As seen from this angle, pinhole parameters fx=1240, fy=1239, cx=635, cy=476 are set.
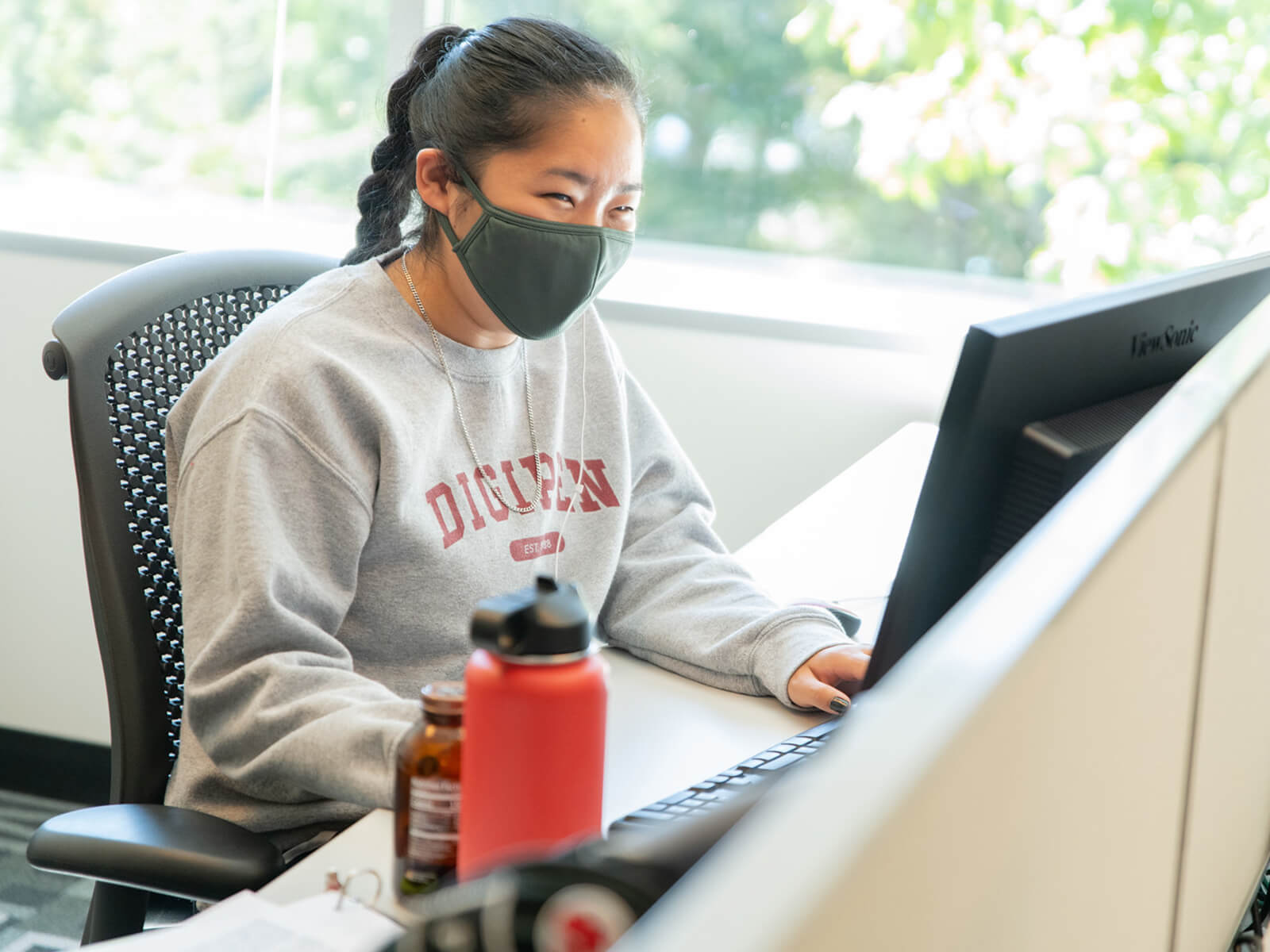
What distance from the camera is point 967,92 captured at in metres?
2.16

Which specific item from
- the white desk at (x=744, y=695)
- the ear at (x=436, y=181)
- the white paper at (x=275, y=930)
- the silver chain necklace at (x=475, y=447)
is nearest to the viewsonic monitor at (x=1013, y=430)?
the white desk at (x=744, y=695)

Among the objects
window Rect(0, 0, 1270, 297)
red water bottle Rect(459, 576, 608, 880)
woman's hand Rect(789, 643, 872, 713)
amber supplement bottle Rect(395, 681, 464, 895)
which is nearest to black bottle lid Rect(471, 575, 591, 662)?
red water bottle Rect(459, 576, 608, 880)

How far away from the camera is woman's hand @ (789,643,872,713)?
1.09m

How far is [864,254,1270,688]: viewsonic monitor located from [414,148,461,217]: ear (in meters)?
0.75

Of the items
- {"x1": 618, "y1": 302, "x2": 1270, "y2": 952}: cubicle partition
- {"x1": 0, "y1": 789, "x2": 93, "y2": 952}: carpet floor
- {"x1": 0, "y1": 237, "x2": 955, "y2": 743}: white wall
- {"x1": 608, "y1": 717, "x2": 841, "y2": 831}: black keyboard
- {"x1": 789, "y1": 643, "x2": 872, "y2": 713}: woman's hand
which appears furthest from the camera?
{"x1": 0, "y1": 237, "x2": 955, "y2": 743}: white wall

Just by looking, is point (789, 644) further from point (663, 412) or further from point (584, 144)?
point (663, 412)

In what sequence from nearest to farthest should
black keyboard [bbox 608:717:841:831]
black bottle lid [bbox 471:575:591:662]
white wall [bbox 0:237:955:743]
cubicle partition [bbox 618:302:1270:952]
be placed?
1. cubicle partition [bbox 618:302:1270:952]
2. black bottle lid [bbox 471:575:591:662]
3. black keyboard [bbox 608:717:841:831]
4. white wall [bbox 0:237:955:743]

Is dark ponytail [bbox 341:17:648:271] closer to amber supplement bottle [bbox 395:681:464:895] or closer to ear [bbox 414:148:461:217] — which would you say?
ear [bbox 414:148:461:217]

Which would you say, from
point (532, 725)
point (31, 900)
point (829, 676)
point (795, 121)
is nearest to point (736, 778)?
point (829, 676)

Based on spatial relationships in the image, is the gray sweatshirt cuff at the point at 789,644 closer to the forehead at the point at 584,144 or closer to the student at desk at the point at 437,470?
the student at desk at the point at 437,470

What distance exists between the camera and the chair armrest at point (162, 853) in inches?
33.8

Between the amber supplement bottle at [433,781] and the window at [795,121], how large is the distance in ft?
4.91

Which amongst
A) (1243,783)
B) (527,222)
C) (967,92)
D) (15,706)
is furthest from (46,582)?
(1243,783)

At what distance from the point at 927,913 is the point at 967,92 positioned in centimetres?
213
